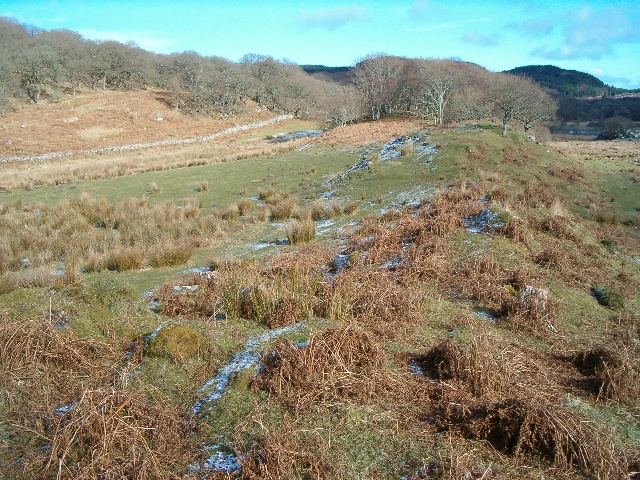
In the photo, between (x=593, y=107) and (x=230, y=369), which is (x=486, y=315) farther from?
(x=593, y=107)

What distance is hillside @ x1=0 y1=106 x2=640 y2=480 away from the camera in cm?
360

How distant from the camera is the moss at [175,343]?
512 centimetres

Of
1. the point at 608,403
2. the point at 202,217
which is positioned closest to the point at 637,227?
the point at 608,403

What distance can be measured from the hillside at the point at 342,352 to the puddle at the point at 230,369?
0.11 ft

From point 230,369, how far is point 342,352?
4.10 ft

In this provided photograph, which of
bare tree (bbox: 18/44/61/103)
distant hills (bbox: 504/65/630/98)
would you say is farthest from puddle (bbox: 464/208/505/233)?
distant hills (bbox: 504/65/630/98)

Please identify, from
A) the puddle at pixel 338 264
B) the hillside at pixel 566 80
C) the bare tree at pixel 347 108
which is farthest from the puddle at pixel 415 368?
the hillside at pixel 566 80

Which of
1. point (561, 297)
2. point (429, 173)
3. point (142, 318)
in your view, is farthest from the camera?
point (429, 173)

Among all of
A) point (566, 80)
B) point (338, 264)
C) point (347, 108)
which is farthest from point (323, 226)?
point (566, 80)

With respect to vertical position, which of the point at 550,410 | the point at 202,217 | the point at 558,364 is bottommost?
the point at 202,217

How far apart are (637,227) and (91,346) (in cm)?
1540

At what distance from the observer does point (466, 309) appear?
704cm

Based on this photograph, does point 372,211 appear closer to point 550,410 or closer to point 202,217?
point 202,217

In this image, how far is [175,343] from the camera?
5.22 meters
